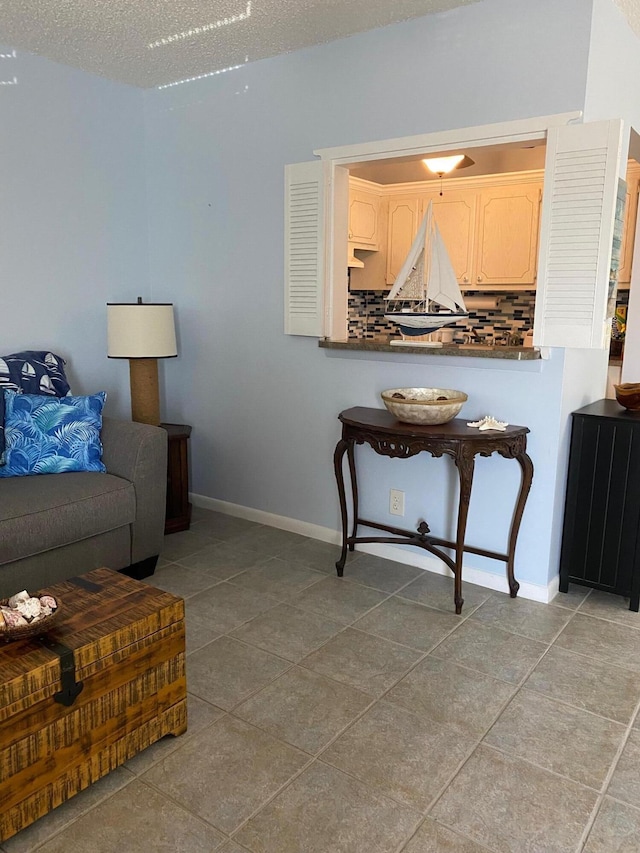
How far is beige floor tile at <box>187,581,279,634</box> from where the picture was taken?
2.61 m

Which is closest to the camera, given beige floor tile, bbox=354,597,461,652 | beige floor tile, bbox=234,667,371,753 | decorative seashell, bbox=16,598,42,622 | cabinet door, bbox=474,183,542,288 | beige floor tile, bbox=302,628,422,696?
decorative seashell, bbox=16,598,42,622

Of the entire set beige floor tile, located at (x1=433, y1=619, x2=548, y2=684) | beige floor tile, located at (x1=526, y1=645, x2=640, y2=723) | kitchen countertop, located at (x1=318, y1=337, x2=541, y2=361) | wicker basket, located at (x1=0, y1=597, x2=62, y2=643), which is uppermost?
kitchen countertop, located at (x1=318, y1=337, x2=541, y2=361)

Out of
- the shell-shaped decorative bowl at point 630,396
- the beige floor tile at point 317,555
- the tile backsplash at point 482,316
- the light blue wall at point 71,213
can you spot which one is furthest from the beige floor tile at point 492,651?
the tile backsplash at point 482,316

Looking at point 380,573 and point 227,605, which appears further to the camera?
point 380,573

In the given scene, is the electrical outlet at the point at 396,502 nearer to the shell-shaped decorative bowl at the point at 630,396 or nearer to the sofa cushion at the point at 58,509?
the shell-shaped decorative bowl at the point at 630,396

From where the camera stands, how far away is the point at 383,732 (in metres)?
1.96

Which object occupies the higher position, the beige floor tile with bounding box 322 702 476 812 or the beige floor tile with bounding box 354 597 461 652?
the beige floor tile with bounding box 322 702 476 812

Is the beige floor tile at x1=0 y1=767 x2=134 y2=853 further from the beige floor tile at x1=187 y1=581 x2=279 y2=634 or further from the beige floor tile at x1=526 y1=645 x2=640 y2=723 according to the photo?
the beige floor tile at x1=526 y1=645 x2=640 y2=723

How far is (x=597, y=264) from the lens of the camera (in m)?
2.48

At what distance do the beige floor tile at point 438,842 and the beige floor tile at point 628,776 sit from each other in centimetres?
45

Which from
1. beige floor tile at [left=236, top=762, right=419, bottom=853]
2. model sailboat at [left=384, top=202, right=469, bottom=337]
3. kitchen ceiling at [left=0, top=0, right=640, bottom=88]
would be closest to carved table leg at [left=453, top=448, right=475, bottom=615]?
model sailboat at [left=384, top=202, right=469, bottom=337]

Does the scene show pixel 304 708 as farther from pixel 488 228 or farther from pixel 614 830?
pixel 488 228

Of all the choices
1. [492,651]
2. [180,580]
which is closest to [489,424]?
[492,651]

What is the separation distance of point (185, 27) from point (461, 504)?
94.6 inches
